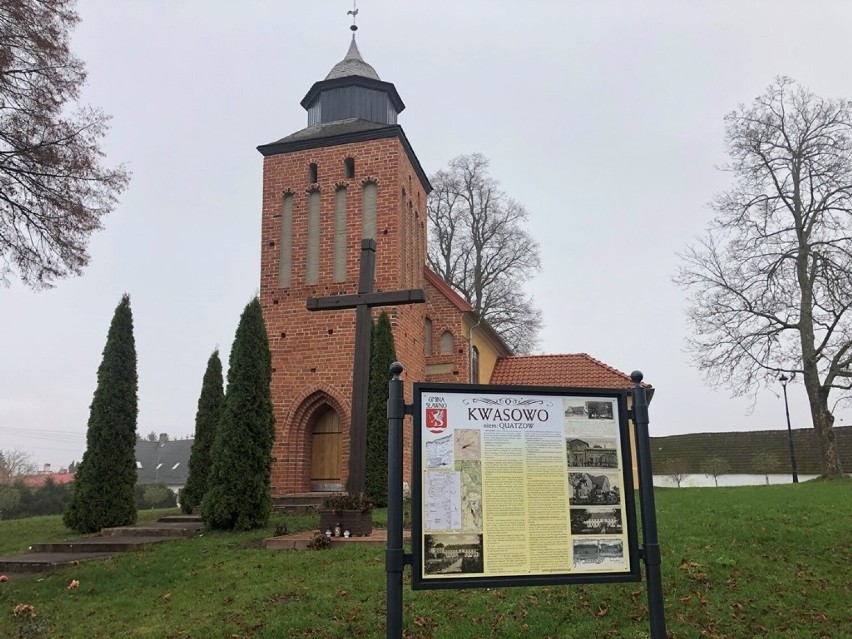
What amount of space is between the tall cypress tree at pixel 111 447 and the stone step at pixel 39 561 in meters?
2.21

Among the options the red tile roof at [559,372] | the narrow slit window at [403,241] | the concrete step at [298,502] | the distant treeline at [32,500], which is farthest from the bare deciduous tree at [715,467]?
the distant treeline at [32,500]

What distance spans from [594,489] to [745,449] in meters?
34.6

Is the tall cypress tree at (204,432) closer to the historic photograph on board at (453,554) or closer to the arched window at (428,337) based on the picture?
the arched window at (428,337)

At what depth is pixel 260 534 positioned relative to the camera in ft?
36.2

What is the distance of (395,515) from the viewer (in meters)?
3.90

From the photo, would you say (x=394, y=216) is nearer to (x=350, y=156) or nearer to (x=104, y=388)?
(x=350, y=156)

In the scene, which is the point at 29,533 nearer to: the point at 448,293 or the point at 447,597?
the point at 447,597

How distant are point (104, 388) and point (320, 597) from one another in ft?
29.4

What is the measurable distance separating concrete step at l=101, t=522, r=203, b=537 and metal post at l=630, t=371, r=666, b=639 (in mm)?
9526

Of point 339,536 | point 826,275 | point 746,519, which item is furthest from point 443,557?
point 826,275

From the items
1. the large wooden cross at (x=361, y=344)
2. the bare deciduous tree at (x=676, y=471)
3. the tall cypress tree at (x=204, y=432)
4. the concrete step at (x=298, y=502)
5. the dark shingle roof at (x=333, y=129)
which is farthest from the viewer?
the bare deciduous tree at (x=676, y=471)

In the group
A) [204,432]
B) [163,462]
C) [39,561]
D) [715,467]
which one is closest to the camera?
[39,561]

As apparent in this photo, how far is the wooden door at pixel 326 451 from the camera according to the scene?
16.4 metres

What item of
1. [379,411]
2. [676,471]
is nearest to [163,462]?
[676,471]
